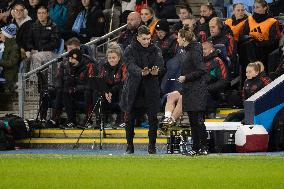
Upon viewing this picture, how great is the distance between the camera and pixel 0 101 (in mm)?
30609

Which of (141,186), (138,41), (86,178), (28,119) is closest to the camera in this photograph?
(141,186)

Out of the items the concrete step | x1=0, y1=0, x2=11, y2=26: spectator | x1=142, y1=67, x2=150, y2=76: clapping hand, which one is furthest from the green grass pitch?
x1=0, y1=0, x2=11, y2=26: spectator

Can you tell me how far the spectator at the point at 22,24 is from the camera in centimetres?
3077

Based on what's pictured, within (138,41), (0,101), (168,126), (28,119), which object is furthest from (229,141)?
(0,101)

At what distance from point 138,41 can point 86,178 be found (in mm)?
6597

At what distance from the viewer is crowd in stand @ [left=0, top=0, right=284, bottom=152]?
2611 centimetres

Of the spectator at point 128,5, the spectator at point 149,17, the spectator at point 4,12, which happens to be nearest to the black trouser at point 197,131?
the spectator at point 149,17

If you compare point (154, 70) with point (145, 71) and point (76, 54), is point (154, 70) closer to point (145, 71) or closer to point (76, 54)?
point (145, 71)

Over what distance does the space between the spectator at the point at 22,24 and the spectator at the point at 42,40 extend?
154mm

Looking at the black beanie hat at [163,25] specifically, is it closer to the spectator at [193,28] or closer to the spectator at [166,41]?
the spectator at [166,41]

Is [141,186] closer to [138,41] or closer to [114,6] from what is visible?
[138,41]

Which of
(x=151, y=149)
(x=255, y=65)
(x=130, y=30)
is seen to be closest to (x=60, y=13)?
(x=130, y=30)

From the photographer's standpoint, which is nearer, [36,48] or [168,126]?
[168,126]

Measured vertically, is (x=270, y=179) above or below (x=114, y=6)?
below
